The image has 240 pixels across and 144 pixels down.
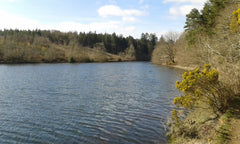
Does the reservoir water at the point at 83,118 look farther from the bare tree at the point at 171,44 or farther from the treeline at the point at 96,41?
the treeline at the point at 96,41

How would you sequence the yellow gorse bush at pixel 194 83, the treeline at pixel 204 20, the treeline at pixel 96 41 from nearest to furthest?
the yellow gorse bush at pixel 194 83, the treeline at pixel 204 20, the treeline at pixel 96 41

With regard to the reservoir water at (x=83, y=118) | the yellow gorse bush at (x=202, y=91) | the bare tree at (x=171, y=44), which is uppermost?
the bare tree at (x=171, y=44)

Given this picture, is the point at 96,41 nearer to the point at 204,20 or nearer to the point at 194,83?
the point at 204,20

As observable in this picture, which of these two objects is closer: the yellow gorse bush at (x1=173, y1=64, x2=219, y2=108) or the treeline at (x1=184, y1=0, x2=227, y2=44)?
the yellow gorse bush at (x1=173, y1=64, x2=219, y2=108)

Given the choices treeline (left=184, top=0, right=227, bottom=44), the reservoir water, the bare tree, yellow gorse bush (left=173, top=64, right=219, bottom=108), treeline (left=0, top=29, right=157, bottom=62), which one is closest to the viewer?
yellow gorse bush (left=173, top=64, right=219, bottom=108)

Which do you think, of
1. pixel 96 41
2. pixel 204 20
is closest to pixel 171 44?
pixel 204 20

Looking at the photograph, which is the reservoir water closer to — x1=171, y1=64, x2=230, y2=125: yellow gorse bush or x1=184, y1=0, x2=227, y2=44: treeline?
x1=171, y1=64, x2=230, y2=125: yellow gorse bush

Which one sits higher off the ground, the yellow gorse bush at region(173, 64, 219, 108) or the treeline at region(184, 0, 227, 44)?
the treeline at region(184, 0, 227, 44)

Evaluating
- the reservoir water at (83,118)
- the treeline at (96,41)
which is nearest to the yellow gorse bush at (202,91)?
the reservoir water at (83,118)

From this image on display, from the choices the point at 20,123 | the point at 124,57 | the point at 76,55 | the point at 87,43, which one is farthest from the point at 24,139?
the point at 87,43

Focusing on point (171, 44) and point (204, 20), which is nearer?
point (204, 20)

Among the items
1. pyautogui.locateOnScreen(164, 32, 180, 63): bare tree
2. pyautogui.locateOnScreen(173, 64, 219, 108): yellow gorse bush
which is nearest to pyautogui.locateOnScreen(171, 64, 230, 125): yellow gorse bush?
pyautogui.locateOnScreen(173, 64, 219, 108): yellow gorse bush

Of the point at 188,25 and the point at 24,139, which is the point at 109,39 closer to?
the point at 188,25

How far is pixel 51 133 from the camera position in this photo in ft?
33.6
